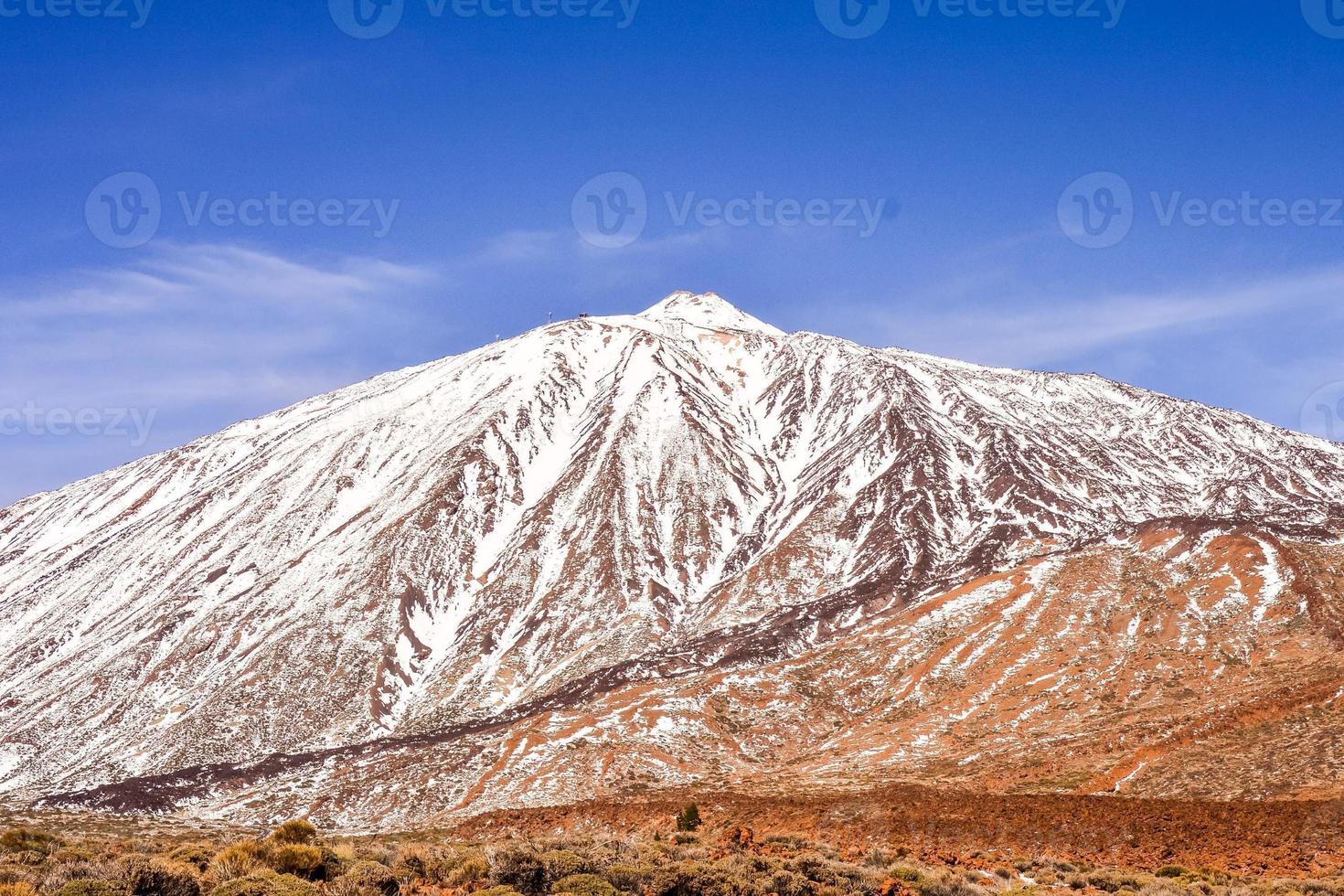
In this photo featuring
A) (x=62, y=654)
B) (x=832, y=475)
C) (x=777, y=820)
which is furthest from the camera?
(x=832, y=475)

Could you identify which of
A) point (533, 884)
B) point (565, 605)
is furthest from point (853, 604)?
point (533, 884)

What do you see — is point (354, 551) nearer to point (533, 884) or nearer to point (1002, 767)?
point (1002, 767)

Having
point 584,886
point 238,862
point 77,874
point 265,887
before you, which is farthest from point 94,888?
point 584,886

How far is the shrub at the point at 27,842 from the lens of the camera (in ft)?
79.5

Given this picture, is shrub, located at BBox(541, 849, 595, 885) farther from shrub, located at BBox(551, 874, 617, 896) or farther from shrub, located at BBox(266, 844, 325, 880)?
shrub, located at BBox(266, 844, 325, 880)

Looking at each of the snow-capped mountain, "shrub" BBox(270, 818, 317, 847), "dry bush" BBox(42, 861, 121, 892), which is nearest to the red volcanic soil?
"shrub" BBox(270, 818, 317, 847)

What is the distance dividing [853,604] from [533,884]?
337 ft

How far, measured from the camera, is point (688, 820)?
3897 cm

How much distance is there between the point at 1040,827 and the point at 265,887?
2631 cm

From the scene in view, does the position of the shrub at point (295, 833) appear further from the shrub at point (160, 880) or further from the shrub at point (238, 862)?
the shrub at point (160, 880)

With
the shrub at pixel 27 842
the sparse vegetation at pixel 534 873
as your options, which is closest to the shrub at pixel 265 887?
the sparse vegetation at pixel 534 873

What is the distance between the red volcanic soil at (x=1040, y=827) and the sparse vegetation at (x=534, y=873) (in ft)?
8.54

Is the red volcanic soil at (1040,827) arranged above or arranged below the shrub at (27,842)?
below

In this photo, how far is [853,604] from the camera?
394 feet
